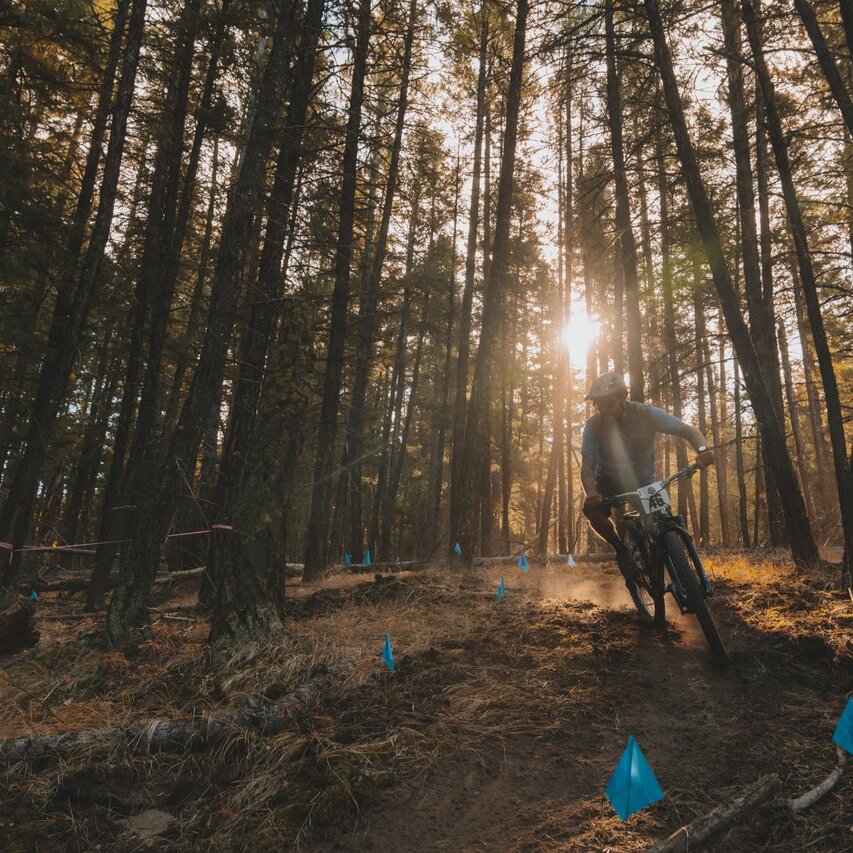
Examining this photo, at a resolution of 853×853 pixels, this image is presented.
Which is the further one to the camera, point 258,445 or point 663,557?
point 258,445

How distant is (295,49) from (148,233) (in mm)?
3996

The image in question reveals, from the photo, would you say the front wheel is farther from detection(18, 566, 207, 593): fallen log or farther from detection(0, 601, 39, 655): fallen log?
detection(18, 566, 207, 593): fallen log

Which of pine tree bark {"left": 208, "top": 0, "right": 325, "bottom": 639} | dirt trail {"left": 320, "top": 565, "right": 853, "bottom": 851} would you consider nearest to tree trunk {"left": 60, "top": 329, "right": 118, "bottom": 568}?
pine tree bark {"left": 208, "top": 0, "right": 325, "bottom": 639}

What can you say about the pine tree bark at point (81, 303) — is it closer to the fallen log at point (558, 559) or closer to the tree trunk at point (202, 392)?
the tree trunk at point (202, 392)

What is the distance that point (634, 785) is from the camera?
94.0 inches

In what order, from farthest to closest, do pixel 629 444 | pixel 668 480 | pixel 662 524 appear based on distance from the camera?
pixel 629 444 → pixel 668 480 → pixel 662 524

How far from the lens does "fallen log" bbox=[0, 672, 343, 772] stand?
3.29 metres

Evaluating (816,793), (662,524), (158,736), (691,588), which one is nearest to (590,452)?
(662,524)

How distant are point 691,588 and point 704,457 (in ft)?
3.67

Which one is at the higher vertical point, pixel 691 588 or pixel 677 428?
pixel 677 428

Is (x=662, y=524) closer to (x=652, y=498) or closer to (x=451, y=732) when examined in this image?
(x=652, y=498)

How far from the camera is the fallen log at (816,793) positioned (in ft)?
7.83

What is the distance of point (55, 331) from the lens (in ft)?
31.3

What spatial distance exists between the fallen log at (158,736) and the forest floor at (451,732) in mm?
57
